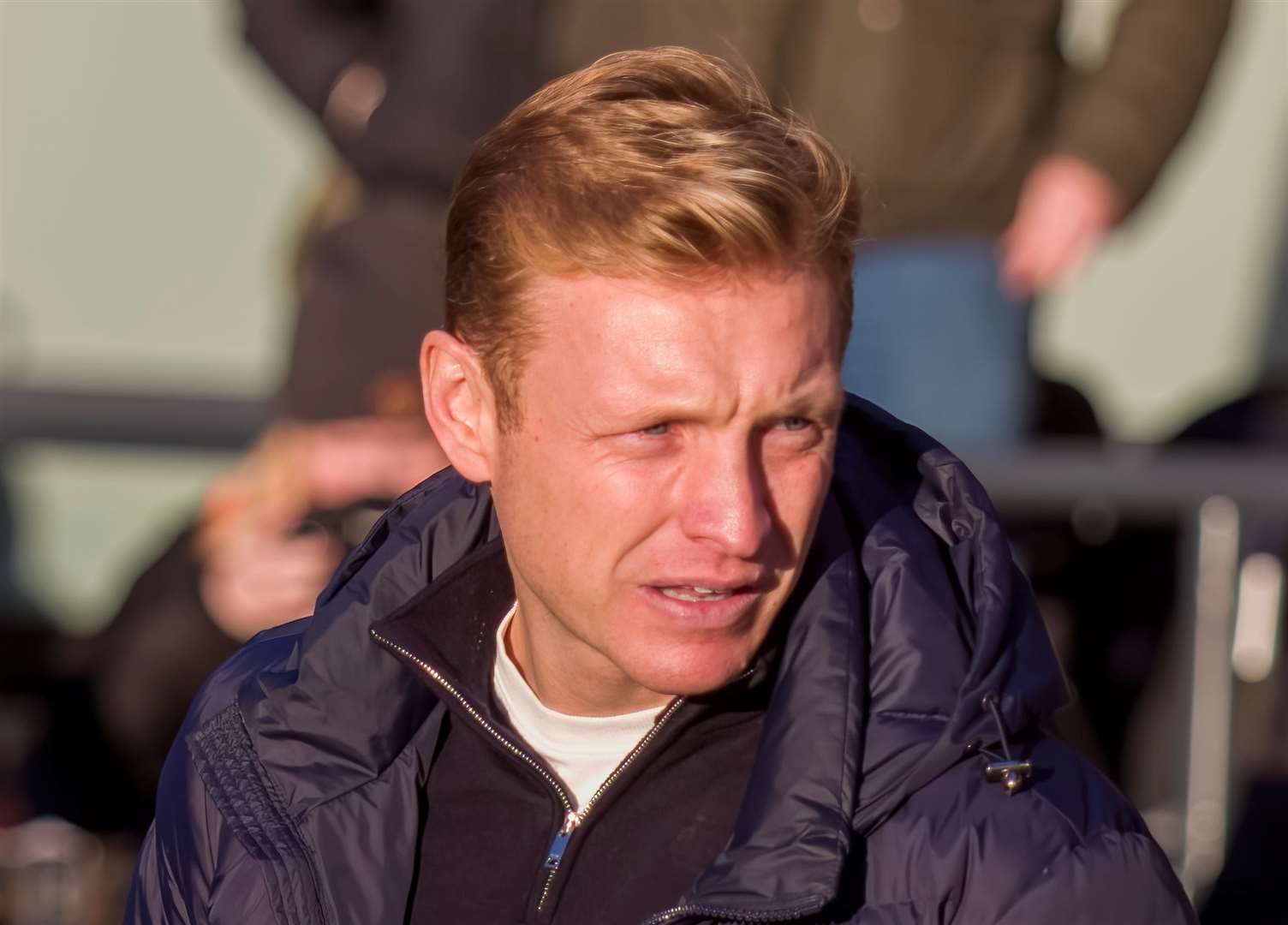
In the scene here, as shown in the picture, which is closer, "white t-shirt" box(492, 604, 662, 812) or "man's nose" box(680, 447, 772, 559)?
"man's nose" box(680, 447, 772, 559)

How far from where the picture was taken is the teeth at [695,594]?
1.87 meters

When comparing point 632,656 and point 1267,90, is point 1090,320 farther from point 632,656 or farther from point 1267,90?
point 632,656

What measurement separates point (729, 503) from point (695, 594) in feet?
0.36

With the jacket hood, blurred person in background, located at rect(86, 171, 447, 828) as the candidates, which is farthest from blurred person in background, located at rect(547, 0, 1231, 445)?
the jacket hood

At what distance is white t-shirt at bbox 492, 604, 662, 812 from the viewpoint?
200 cm

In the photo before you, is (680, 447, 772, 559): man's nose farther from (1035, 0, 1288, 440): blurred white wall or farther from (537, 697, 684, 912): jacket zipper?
(1035, 0, 1288, 440): blurred white wall

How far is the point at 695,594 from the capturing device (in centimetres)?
188

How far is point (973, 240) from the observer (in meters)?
3.57

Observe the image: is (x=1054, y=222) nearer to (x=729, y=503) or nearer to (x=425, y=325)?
(x=425, y=325)

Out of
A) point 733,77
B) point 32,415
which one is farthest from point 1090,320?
point 733,77

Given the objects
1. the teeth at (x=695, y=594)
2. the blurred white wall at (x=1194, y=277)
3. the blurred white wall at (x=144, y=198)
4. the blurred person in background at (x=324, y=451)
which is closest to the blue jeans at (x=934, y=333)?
the blurred person in background at (x=324, y=451)

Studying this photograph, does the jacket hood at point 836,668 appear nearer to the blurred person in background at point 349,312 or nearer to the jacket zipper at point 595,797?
the jacket zipper at point 595,797

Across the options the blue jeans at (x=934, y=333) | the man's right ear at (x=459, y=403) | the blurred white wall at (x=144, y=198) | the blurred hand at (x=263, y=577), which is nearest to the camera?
the man's right ear at (x=459, y=403)

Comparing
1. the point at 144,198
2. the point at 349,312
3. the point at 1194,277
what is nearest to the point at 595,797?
the point at 349,312
